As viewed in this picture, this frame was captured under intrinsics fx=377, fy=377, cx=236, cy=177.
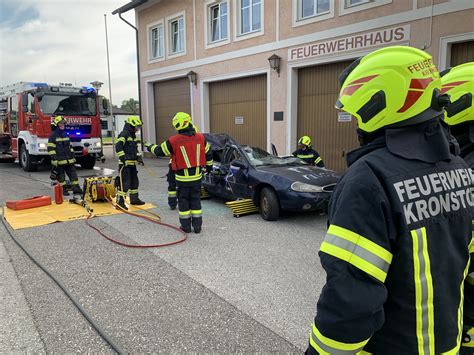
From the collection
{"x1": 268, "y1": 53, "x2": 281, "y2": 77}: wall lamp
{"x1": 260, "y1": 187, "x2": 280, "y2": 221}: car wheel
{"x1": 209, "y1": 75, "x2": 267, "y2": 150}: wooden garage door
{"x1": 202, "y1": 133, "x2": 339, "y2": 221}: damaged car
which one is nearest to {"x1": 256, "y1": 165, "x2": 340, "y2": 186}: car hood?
{"x1": 202, "y1": 133, "x2": 339, "y2": 221}: damaged car

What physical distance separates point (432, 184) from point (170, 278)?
3384 millimetres

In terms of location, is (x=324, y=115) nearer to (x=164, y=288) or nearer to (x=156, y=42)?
(x=164, y=288)

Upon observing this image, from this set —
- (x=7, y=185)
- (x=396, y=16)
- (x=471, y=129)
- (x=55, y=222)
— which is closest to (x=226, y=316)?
(x=471, y=129)

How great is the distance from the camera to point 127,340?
9.85 feet

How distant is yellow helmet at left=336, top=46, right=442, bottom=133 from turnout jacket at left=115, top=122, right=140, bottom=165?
678 centimetres

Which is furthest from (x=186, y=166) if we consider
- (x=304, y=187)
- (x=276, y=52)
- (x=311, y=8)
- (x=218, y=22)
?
(x=218, y=22)

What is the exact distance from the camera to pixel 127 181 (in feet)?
26.0

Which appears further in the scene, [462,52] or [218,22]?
[218,22]

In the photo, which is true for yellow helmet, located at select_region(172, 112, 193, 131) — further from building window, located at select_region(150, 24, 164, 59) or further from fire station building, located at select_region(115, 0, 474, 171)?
building window, located at select_region(150, 24, 164, 59)

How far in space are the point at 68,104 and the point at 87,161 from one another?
2466 mm

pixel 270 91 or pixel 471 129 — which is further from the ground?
pixel 270 91

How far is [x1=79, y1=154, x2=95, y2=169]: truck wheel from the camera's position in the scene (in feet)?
48.4

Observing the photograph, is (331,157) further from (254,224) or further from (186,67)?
(186,67)

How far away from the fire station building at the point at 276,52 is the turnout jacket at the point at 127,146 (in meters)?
5.90
